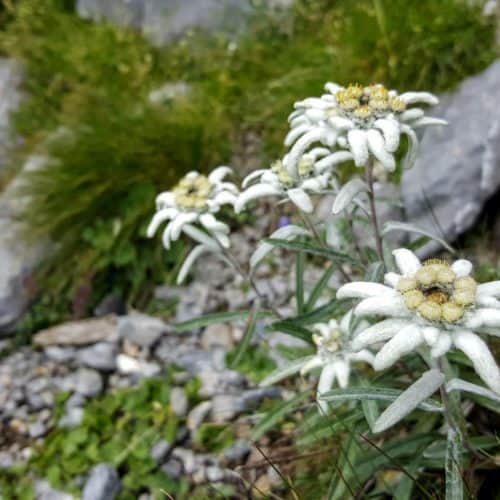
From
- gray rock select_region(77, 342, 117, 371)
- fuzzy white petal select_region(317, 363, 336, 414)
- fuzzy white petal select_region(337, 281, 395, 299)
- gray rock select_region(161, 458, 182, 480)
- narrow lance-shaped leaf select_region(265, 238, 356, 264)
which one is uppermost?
narrow lance-shaped leaf select_region(265, 238, 356, 264)

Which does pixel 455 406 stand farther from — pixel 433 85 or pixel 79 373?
pixel 433 85

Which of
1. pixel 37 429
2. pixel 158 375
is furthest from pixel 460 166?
pixel 37 429

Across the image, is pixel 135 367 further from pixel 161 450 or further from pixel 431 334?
pixel 431 334

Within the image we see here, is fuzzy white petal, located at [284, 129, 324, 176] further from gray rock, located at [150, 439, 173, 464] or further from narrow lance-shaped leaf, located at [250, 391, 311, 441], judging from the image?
gray rock, located at [150, 439, 173, 464]

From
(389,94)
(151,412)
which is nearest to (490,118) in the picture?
(389,94)

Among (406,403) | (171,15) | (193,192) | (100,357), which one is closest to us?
(406,403)

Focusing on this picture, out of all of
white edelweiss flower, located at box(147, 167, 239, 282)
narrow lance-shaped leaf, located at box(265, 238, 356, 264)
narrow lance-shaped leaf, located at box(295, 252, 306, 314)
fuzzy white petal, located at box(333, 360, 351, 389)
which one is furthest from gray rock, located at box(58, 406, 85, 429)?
narrow lance-shaped leaf, located at box(265, 238, 356, 264)
